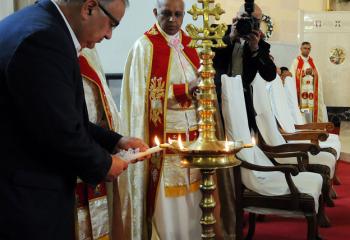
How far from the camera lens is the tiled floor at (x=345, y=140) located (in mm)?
7239

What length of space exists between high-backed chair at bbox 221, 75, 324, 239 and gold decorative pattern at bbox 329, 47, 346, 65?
7544 millimetres

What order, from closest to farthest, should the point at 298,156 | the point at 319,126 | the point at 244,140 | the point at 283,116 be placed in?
1. the point at 244,140
2. the point at 298,156
3. the point at 283,116
4. the point at 319,126

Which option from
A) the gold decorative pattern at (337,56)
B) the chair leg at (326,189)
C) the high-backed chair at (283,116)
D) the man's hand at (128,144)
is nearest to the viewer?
the man's hand at (128,144)

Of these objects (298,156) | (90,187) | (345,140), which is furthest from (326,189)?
(345,140)

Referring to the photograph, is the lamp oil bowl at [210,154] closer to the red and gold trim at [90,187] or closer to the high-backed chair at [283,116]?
the red and gold trim at [90,187]

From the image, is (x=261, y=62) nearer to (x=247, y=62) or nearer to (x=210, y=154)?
(x=247, y=62)

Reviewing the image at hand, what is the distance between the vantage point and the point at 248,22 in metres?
2.88

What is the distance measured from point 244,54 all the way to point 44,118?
2230 mm

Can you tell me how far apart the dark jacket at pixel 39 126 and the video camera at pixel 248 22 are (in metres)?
1.66

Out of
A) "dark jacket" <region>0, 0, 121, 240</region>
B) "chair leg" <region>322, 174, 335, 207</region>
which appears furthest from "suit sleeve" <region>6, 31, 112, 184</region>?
"chair leg" <region>322, 174, 335, 207</region>

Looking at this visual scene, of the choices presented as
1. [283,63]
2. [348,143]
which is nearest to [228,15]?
[283,63]

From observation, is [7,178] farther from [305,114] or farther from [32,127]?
[305,114]

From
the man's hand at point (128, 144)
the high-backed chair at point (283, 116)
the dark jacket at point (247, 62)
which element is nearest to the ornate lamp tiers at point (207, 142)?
the man's hand at point (128, 144)

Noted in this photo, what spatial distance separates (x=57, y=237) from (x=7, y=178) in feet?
0.78
